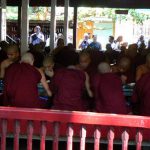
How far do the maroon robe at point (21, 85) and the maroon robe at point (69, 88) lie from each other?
26 cm

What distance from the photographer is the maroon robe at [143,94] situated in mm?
5141

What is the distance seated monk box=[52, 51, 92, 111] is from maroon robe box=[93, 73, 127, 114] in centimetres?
22

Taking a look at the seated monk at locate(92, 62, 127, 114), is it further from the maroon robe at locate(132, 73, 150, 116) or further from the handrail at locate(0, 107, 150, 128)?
the handrail at locate(0, 107, 150, 128)

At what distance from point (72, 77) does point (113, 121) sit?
2377 millimetres

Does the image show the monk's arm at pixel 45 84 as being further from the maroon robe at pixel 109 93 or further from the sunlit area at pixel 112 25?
the sunlit area at pixel 112 25

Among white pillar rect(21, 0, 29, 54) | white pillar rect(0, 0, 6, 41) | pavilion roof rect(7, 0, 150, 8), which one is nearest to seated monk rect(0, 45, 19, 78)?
white pillar rect(21, 0, 29, 54)

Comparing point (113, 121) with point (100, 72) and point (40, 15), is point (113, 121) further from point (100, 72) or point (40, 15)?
point (40, 15)

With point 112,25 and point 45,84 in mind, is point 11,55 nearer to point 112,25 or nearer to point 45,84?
point 45,84

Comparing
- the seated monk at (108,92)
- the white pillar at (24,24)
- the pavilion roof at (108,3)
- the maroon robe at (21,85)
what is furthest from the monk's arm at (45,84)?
the pavilion roof at (108,3)

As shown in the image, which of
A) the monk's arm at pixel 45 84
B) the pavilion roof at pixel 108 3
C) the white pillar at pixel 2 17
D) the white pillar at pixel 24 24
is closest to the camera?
the monk's arm at pixel 45 84

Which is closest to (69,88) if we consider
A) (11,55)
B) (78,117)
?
(11,55)

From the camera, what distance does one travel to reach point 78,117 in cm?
A: 297

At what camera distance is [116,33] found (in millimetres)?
28188

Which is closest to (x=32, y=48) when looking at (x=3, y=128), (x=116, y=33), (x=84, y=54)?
(x=84, y=54)
